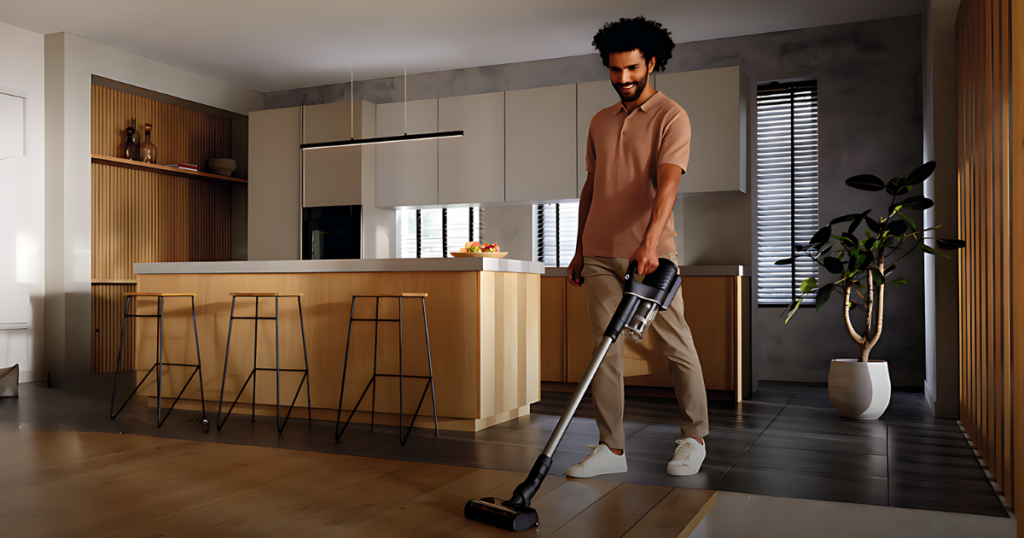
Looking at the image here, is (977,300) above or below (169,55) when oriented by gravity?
below

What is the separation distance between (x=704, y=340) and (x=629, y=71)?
101 inches

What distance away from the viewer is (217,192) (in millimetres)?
7258

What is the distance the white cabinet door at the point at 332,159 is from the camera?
6.19 m

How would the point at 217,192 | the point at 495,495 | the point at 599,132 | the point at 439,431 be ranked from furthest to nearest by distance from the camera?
the point at 217,192
the point at 439,431
the point at 599,132
the point at 495,495

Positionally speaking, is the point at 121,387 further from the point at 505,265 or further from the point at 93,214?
the point at 505,265

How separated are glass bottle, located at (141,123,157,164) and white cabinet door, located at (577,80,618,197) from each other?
3699mm

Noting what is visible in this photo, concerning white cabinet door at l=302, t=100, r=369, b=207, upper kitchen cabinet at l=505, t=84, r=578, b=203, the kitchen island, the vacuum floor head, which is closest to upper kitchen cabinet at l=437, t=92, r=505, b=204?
upper kitchen cabinet at l=505, t=84, r=578, b=203

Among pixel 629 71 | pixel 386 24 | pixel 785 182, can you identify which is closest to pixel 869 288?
pixel 785 182

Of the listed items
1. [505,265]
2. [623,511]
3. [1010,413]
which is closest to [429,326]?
[505,265]

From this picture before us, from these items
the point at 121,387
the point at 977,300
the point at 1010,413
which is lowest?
the point at 121,387

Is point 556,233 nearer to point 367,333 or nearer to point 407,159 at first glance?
point 407,159

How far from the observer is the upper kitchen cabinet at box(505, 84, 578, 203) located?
545cm

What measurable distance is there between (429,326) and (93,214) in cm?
394

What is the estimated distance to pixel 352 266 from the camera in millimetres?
3703
